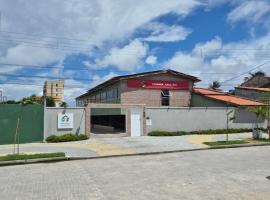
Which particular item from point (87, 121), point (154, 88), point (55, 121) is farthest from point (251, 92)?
point (55, 121)

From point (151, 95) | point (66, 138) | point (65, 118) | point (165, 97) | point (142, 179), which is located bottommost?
point (142, 179)

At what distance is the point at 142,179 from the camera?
28.9 feet

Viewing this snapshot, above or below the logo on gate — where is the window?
above

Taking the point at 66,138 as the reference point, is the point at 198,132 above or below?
above

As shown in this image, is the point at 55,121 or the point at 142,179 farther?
the point at 55,121

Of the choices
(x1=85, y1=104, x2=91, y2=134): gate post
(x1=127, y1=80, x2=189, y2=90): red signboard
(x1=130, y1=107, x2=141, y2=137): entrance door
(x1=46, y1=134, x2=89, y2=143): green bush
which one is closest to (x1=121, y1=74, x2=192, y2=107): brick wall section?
(x1=127, y1=80, x2=189, y2=90): red signboard

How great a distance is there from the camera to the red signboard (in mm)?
29094

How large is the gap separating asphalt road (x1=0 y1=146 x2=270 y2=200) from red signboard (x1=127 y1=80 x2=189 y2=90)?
1693cm

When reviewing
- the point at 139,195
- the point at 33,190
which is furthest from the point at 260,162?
the point at 33,190

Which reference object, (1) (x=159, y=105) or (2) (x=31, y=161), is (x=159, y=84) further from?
(2) (x=31, y=161)

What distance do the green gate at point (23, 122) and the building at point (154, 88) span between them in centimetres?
1033

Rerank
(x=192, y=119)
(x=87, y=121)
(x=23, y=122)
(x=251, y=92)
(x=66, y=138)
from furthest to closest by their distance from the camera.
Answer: (x=251, y=92) → (x=192, y=119) → (x=87, y=121) → (x=66, y=138) → (x=23, y=122)

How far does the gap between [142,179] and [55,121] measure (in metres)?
13.0

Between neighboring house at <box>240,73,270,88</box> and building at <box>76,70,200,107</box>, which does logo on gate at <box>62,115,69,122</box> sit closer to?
building at <box>76,70,200,107</box>
